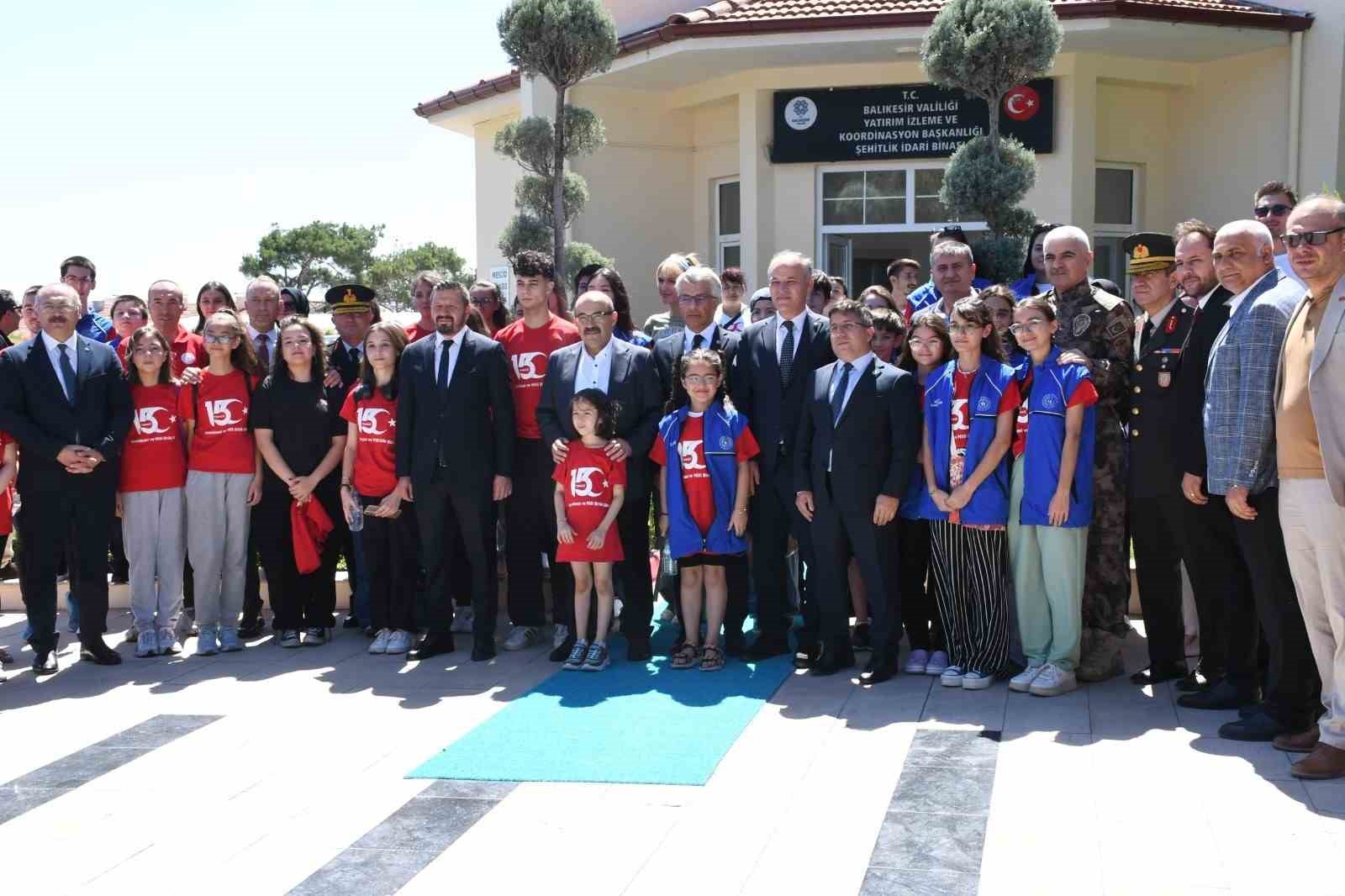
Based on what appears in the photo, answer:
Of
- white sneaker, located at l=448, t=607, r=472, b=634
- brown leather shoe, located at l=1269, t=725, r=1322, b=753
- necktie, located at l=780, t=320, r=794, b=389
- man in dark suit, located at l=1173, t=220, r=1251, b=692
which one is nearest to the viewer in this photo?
brown leather shoe, located at l=1269, t=725, r=1322, b=753

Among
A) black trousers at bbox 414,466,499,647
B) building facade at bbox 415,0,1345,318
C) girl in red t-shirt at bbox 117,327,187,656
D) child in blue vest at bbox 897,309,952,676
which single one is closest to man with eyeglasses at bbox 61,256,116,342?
girl in red t-shirt at bbox 117,327,187,656

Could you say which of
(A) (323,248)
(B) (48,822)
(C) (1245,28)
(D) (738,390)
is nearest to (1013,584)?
(D) (738,390)

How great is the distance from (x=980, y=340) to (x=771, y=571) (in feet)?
5.47

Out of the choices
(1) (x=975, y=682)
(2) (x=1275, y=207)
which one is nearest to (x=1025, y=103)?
(2) (x=1275, y=207)

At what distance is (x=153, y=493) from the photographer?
7328 mm

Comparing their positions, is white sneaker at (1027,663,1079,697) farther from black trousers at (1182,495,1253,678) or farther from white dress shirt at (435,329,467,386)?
white dress shirt at (435,329,467,386)

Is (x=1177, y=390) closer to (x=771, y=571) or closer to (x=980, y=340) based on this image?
(x=980, y=340)

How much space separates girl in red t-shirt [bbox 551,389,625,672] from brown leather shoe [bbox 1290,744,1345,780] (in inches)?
133

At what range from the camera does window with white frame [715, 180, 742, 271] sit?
17609 millimetres

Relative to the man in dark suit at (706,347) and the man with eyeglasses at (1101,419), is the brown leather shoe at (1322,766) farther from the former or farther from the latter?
the man in dark suit at (706,347)

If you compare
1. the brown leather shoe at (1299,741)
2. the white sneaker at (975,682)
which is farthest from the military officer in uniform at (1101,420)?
the brown leather shoe at (1299,741)

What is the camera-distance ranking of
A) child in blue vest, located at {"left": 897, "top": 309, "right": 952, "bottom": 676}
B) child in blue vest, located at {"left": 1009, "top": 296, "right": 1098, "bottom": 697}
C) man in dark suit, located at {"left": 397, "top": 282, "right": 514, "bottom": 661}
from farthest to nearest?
man in dark suit, located at {"left": 397, "top": 282, "right": 514, "bottom": 661}
child in blue vest, located at {"left": 897, "top": 309, "right": 952, "bottom": 676}
child in blue vest, located at {"left": 1009, "top": 296, "right": 1098, "bottom": 697}

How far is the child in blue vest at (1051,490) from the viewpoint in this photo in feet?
19.4

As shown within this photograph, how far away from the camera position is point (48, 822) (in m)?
4.79
